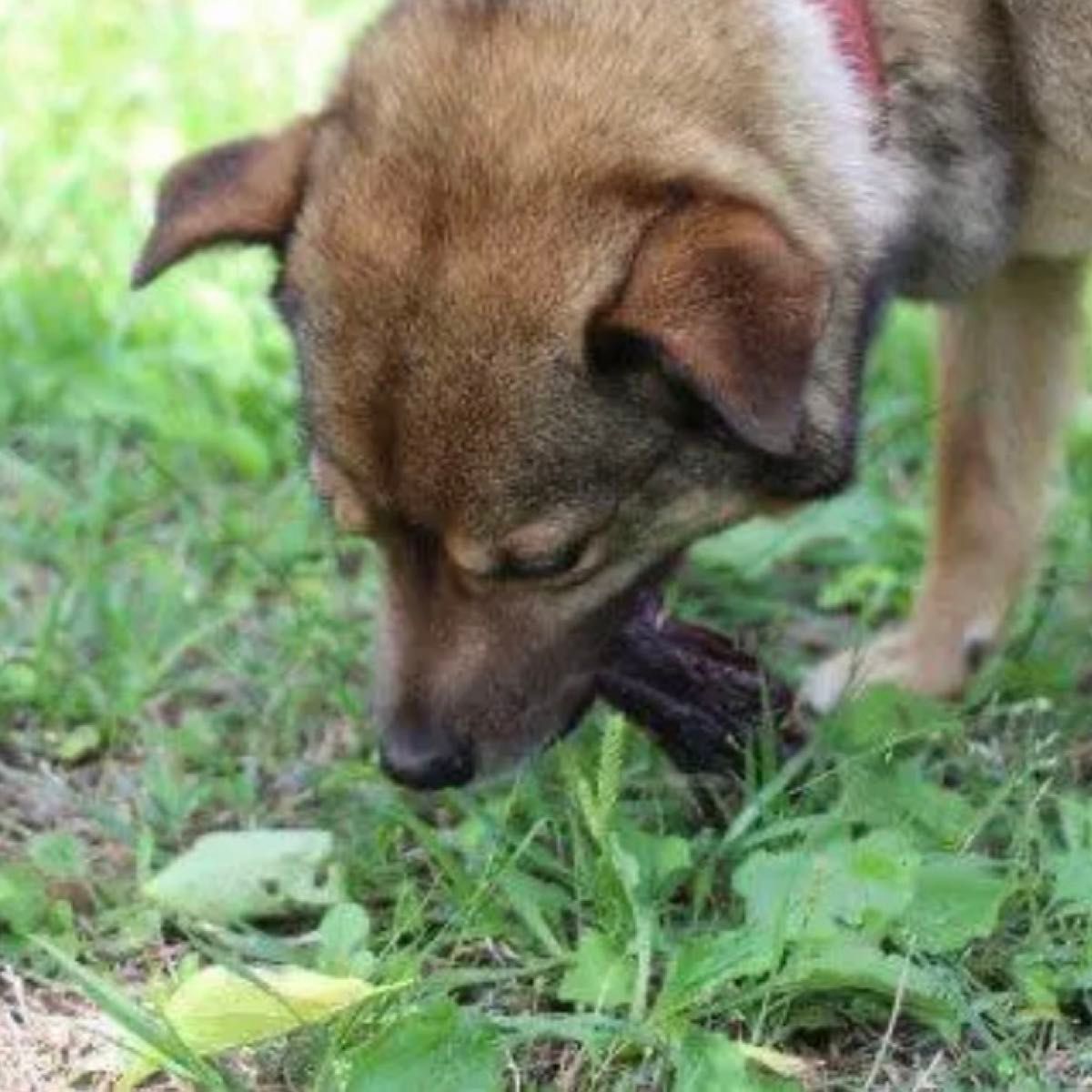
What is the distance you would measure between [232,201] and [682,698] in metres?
0.92

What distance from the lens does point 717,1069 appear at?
3154mm

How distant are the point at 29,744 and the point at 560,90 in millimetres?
1402

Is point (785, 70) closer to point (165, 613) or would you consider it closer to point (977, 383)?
point (977, 383)

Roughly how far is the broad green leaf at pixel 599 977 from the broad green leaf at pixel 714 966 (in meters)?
0.06

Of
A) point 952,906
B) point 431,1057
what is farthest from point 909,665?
point 431,1057

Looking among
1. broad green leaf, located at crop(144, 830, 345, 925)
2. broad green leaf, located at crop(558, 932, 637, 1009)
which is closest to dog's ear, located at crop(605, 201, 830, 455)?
broad green leaf, located at crop(558, 932, 637, 1009)

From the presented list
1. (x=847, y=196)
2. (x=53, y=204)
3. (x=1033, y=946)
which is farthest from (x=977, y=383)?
(x=53, y=204)

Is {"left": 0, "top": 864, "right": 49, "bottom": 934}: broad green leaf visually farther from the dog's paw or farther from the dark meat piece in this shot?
the dog's paw

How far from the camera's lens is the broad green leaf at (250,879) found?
367 cm

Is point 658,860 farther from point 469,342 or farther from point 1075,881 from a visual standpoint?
point 469,342

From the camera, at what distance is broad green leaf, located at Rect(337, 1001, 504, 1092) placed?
3084mm

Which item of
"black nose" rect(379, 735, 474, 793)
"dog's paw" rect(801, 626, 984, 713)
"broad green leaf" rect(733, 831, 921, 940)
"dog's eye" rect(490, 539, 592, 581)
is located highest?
"dog's eye" rect(490, 539, 592, 581)

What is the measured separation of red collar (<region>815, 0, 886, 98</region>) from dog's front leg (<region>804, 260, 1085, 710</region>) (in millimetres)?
858

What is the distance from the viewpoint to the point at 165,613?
4.53m
